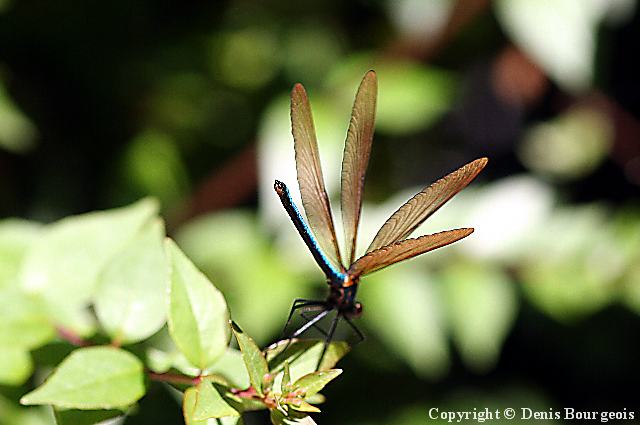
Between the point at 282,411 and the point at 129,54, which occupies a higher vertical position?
the point at 129,54

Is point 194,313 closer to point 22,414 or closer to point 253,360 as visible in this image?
point 253,360

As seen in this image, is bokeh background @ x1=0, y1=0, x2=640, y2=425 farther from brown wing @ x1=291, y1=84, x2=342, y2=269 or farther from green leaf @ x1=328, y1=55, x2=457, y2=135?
brown wing @ x1=291, y1=84, x2=342, y2=269

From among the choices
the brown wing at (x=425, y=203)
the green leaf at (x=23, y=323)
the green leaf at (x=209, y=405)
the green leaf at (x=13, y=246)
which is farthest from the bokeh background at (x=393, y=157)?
the green leaf at (x=209, y=405)

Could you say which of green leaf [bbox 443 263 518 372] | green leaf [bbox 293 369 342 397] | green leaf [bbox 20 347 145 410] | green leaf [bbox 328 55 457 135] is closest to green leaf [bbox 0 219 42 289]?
green leaf [bbox 20 347 145 410]

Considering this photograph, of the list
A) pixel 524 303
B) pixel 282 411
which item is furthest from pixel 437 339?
pixel 282 411

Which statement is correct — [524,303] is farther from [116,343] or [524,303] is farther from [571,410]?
[116,343]

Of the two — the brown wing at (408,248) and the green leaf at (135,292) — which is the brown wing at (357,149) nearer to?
the brown wing at (408,248)

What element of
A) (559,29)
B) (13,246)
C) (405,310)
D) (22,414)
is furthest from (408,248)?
(559,29)
